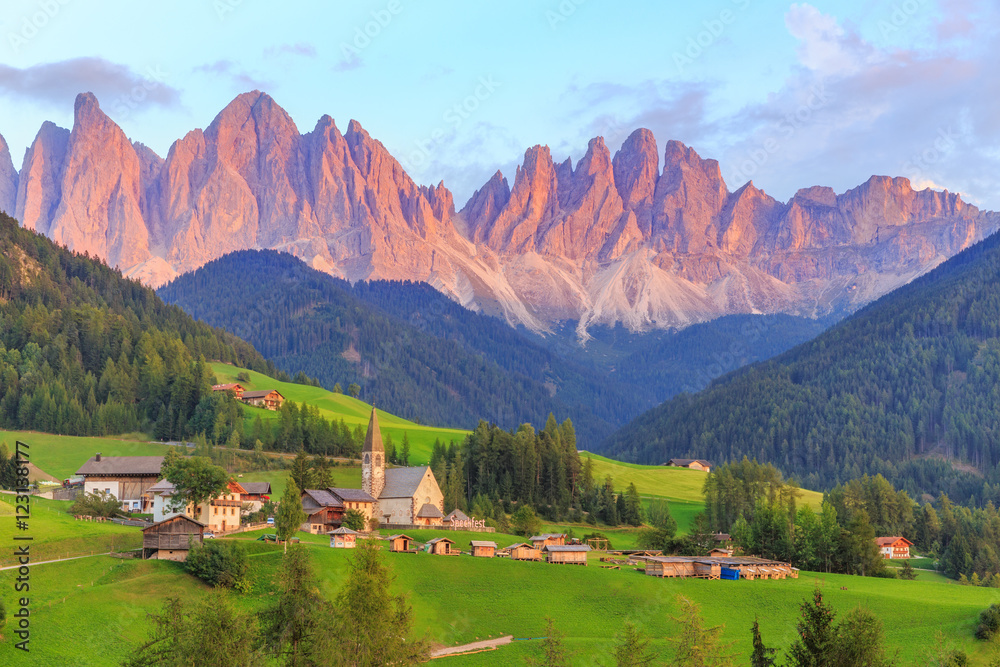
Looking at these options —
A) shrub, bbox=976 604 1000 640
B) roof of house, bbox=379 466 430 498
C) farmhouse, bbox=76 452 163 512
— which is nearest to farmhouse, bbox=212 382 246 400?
farmhouse, bbox=76 452 163 512

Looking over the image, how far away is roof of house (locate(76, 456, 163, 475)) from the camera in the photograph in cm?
12400

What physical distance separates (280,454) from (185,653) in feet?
367

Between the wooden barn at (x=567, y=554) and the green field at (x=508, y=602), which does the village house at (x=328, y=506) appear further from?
the wooden barn at (x=567, y=554)

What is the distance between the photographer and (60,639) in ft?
209

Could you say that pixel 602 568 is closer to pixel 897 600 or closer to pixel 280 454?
pixel 897 600

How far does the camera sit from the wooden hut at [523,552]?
340 ft

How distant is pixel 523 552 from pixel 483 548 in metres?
4.61

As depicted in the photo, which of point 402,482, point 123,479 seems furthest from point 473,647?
point 123,479

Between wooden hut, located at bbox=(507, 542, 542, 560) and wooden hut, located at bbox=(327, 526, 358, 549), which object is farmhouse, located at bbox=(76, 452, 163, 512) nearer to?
wooden hut, located at bbox=(327, 526, 358, 549)

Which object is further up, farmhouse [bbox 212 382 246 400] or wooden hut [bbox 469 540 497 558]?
farmhouse [bbox 212 382 246 400]

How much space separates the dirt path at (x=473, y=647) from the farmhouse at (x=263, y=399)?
125 meters

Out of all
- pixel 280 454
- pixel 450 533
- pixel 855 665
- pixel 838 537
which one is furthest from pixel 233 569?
pixel 280 454

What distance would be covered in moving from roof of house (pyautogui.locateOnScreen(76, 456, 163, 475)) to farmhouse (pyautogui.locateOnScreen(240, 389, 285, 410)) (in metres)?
66.1

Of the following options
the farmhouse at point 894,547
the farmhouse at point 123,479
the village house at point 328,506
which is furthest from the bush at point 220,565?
the farmhouse at point 894,547
